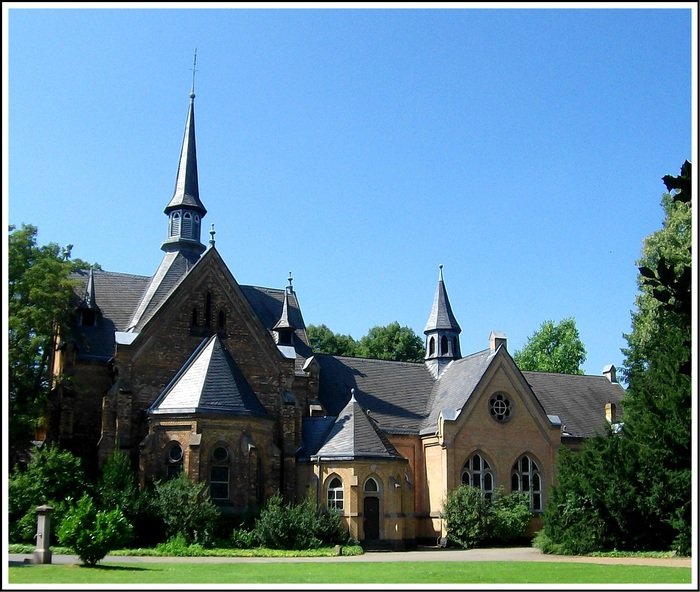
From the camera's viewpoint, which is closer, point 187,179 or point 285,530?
point 285,530

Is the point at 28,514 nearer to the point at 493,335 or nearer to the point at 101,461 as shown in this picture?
the point at 101,461

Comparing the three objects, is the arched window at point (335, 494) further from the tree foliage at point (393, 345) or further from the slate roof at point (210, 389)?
the tree foliage at point (393, 345)

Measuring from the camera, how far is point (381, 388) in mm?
53188

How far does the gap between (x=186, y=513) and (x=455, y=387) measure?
68.1 ft

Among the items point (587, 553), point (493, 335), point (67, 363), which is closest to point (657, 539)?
point (587, 553)

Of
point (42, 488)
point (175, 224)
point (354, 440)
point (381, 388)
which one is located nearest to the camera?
point (42, 488)

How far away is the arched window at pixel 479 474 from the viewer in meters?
48.5

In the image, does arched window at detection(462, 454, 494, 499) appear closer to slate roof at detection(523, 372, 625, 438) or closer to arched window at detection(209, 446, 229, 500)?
slate roof at detection(523, 372, 625, 438)

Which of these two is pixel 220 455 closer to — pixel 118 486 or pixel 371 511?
pixel 118 486

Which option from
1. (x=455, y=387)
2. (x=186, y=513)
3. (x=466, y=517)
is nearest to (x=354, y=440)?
(x=466, y=517)

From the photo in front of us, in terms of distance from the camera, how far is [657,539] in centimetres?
3581

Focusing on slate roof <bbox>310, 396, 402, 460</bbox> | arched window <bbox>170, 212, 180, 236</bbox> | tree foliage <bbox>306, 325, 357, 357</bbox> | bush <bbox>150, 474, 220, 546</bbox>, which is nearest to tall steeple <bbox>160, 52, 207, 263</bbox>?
arched window <bbox>170, 212, 180, 236</bbox>

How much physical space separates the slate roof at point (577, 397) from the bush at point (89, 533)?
3499 cm

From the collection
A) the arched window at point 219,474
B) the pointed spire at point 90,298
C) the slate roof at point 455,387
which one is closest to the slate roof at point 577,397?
the slate roof at point 455,387
